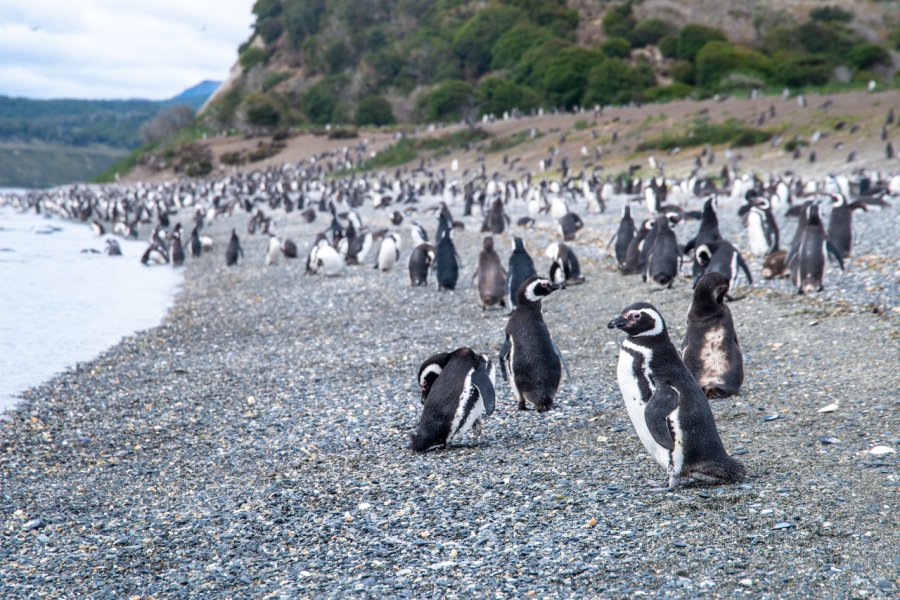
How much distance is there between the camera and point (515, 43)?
253ft

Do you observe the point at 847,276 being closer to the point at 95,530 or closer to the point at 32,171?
the point at 95,530

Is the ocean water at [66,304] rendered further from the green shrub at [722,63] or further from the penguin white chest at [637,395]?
the green shrub at [722,63]

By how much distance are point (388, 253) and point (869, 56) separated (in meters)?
55.0

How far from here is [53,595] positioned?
411 cm

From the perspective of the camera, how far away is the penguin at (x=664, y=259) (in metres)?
10.8

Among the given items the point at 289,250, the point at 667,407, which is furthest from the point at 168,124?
the point at 667,407

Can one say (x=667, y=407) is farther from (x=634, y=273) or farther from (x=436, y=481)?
(x=634, y=273)

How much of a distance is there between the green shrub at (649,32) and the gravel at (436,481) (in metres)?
70.7

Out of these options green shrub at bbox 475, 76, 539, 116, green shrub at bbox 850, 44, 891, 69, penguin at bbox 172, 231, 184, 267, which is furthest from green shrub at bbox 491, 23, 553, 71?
penguin at bbox 172, 231, 184, 267

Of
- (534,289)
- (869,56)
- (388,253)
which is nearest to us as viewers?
(534,289)

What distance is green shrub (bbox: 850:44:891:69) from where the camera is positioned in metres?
58.6

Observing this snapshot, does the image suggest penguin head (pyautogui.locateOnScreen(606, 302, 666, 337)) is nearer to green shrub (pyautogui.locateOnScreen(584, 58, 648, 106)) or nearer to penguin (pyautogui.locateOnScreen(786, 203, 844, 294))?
penguin (pyautogui.locateOnScreen(786, 203, 844, 294))

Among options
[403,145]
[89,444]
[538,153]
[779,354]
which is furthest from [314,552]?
[403,145]

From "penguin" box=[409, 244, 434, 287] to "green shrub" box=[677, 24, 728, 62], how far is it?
203 feet
